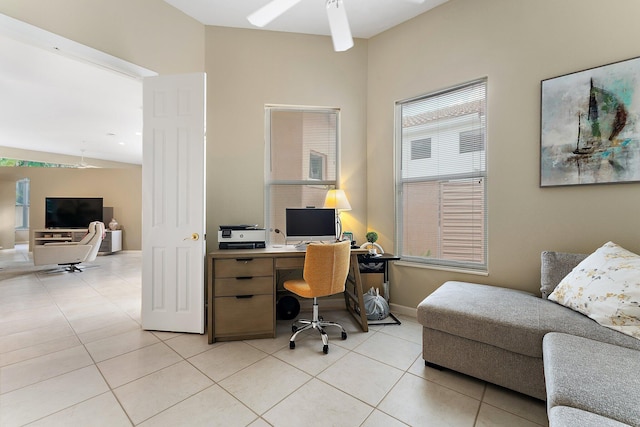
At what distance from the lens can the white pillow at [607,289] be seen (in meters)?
1.49

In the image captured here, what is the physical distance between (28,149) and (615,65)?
11019mm

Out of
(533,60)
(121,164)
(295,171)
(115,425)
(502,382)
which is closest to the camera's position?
(115,425)

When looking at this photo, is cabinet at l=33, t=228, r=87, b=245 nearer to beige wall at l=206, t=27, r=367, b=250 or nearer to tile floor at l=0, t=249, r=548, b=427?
tile floor at l=0, t=249, r=548, b=427

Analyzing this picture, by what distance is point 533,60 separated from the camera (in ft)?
7.58

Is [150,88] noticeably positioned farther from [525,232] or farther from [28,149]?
[28,149]

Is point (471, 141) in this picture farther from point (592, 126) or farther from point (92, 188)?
point (92, 188)

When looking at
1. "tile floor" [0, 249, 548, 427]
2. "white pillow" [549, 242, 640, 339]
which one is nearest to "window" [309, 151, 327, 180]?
"tile floor" [0, 249, 548, 427]

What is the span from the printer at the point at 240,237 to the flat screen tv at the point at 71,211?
708 cm

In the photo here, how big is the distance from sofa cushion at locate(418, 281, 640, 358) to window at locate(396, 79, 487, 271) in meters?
0.70

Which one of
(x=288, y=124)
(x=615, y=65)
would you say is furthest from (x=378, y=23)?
(x=615, y=65)

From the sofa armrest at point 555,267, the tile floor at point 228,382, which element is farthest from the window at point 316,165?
the sofa armrest at point 555,267

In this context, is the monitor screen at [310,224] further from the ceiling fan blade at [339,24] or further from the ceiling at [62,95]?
the ceiling at [62,95]

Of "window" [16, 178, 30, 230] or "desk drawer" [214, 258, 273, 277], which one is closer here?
"desk drawer" [214, 258, 273, 277]

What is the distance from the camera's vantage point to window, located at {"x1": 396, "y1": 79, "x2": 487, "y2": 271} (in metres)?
2.66
